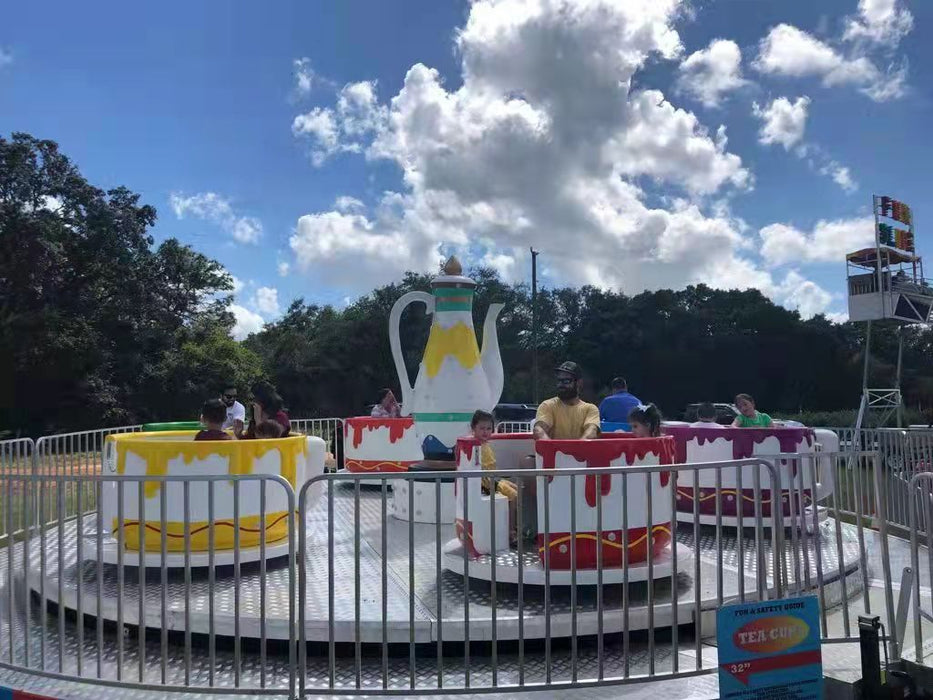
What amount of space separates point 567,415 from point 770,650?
2609 millimetres

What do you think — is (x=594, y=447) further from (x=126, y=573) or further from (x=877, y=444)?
(x=877, y=444)

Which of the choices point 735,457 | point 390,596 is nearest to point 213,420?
point 390,596

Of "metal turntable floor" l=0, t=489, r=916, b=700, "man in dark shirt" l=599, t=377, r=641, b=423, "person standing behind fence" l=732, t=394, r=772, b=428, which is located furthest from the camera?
"man in dark shirt" l=599, t=377, r=641, b=423

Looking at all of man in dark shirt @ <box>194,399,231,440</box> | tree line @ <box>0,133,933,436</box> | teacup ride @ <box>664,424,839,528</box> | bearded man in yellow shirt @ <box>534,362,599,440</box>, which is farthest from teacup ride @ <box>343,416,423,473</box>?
tree line @ <box>0,133,933,436</box>

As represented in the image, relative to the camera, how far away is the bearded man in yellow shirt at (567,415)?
213 inches

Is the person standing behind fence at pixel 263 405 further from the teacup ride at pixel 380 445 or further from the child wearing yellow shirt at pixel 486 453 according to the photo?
the teacup ride at pixel 380 445

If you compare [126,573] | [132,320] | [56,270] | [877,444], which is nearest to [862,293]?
[877,444]

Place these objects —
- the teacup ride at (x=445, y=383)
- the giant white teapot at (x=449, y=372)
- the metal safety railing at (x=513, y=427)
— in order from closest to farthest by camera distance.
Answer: the teacup ride at (x=445, y=383) → the giant white teapot at (x=449, y=372) → the metal safety railing at (x=513, y=427)

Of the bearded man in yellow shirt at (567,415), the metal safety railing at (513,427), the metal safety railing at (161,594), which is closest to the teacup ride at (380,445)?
the metal safety railing at (161,594)

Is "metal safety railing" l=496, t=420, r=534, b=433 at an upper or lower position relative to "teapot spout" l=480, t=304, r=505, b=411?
lower

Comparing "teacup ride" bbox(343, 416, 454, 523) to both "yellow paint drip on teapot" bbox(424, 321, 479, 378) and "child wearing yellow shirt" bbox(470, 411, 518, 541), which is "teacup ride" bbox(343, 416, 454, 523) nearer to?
"yellow paint drip on teapot" bbox(424, 321, 479, 378)

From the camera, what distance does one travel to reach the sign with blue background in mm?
2924

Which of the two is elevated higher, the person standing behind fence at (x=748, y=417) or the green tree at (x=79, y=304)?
the green tree at (x=79, y=304)

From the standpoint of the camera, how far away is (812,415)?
104ft
